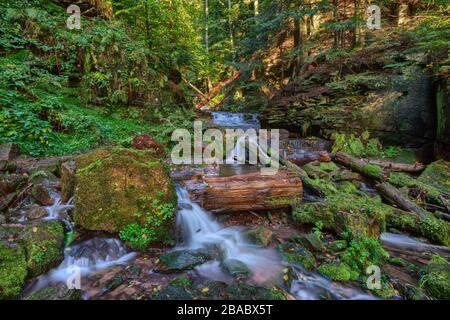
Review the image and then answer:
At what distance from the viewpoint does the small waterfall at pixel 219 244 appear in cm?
364

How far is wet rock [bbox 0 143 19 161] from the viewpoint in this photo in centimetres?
580

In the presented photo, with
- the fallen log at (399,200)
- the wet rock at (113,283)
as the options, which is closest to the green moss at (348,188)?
the fallen log at (399,200)

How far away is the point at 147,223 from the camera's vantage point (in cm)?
405

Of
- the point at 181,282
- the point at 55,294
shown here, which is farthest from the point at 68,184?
the point at 181,282

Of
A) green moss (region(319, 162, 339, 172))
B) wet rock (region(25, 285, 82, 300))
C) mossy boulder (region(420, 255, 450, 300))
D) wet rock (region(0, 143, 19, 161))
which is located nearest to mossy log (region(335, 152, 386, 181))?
green moss (region(319, 162, 339, 172))

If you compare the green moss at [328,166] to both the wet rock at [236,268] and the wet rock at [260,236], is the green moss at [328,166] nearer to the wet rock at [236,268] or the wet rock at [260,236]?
the wet rock at [260,236]

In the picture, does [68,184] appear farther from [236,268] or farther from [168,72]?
[168,72]

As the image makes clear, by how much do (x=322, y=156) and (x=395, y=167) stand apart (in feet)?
7.62

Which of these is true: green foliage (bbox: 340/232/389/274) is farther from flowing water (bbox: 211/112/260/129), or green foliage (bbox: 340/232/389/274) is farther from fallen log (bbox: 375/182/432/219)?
flowing water (bbox: 211/112/260/129)

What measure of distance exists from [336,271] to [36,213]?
514 centimetres

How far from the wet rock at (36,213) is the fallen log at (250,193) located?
115 inches

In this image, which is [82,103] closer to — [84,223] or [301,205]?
[84,223]

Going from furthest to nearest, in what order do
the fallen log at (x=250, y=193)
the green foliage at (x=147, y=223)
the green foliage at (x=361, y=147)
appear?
the green foliage at (x=361, y=147)
the fallen log at (x=250, y=193)
the green foliage at (x=147, y=223)

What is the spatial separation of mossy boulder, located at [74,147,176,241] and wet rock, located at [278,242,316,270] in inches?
76.1
